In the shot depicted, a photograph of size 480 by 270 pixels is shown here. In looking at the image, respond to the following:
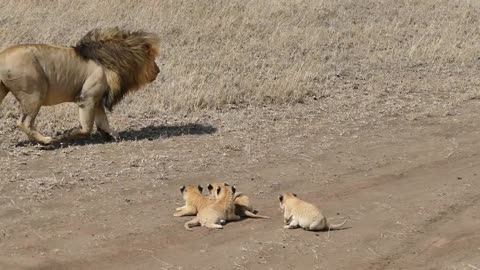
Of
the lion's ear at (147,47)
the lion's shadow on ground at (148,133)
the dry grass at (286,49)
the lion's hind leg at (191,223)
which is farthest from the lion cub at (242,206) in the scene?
the dry grass at (286,49)

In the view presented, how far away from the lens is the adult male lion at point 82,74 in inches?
378

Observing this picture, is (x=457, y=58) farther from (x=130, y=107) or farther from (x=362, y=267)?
(x=362, y=267)

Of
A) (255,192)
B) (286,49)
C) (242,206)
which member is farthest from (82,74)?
(286,49)

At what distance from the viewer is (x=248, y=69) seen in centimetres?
1421

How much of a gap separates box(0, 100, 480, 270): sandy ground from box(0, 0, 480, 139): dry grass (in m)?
0.97

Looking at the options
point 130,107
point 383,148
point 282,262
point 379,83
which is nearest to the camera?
point 282,262

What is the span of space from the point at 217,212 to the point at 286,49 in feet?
28.7

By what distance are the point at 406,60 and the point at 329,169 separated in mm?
6861

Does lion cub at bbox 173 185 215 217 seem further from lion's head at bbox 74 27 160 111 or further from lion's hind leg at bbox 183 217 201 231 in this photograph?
lion's head at bbox 74 27 160 111

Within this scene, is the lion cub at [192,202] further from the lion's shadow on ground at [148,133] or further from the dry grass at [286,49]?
the dry grass at [286,49]

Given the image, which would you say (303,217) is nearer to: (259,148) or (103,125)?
(259,148)

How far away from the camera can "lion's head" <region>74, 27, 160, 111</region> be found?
10.3 metres

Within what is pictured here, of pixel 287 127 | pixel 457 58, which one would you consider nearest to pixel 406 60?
pixel 457 58

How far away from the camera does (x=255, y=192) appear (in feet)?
27.5
